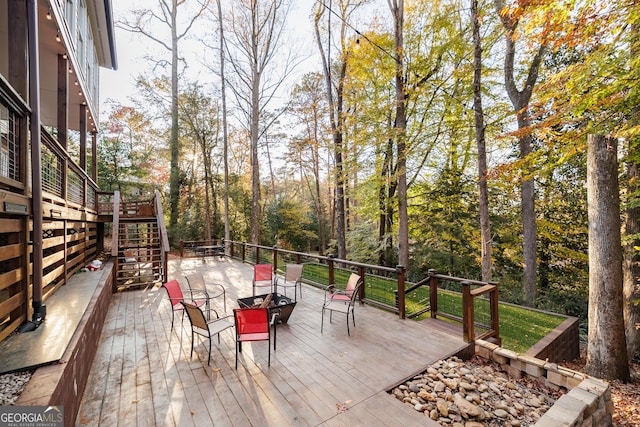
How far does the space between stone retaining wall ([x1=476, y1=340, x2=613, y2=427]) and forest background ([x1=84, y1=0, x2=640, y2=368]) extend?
117 inches

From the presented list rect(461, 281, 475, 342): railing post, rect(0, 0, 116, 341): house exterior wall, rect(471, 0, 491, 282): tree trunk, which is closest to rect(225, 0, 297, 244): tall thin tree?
rect(0, 0, 116, 341): house exterior wall

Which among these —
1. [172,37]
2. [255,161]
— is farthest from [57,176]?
[172,37]

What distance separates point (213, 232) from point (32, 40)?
1441 cm

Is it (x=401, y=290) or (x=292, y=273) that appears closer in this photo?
(x=401, y=290)

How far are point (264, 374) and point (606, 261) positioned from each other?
17.7 feet

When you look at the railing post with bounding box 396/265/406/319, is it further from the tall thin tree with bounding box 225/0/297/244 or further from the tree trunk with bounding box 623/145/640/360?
the tall thin tree with bounding box 225/0/297/244

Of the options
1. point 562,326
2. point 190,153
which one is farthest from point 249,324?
point 190,153

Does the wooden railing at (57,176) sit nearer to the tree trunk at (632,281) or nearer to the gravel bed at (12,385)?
the gravel bed at (12,385)

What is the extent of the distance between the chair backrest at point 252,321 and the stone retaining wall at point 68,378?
1410mm

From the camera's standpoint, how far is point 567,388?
305 centimetres

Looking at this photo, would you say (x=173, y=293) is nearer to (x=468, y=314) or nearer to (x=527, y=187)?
(x=468, y=314)

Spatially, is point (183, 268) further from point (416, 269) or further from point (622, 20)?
point (622, 20)

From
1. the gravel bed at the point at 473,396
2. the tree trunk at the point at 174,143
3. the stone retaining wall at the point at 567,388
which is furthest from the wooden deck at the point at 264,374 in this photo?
the tree trunk at the point at 174,143

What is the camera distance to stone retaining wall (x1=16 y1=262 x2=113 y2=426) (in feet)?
5.80
